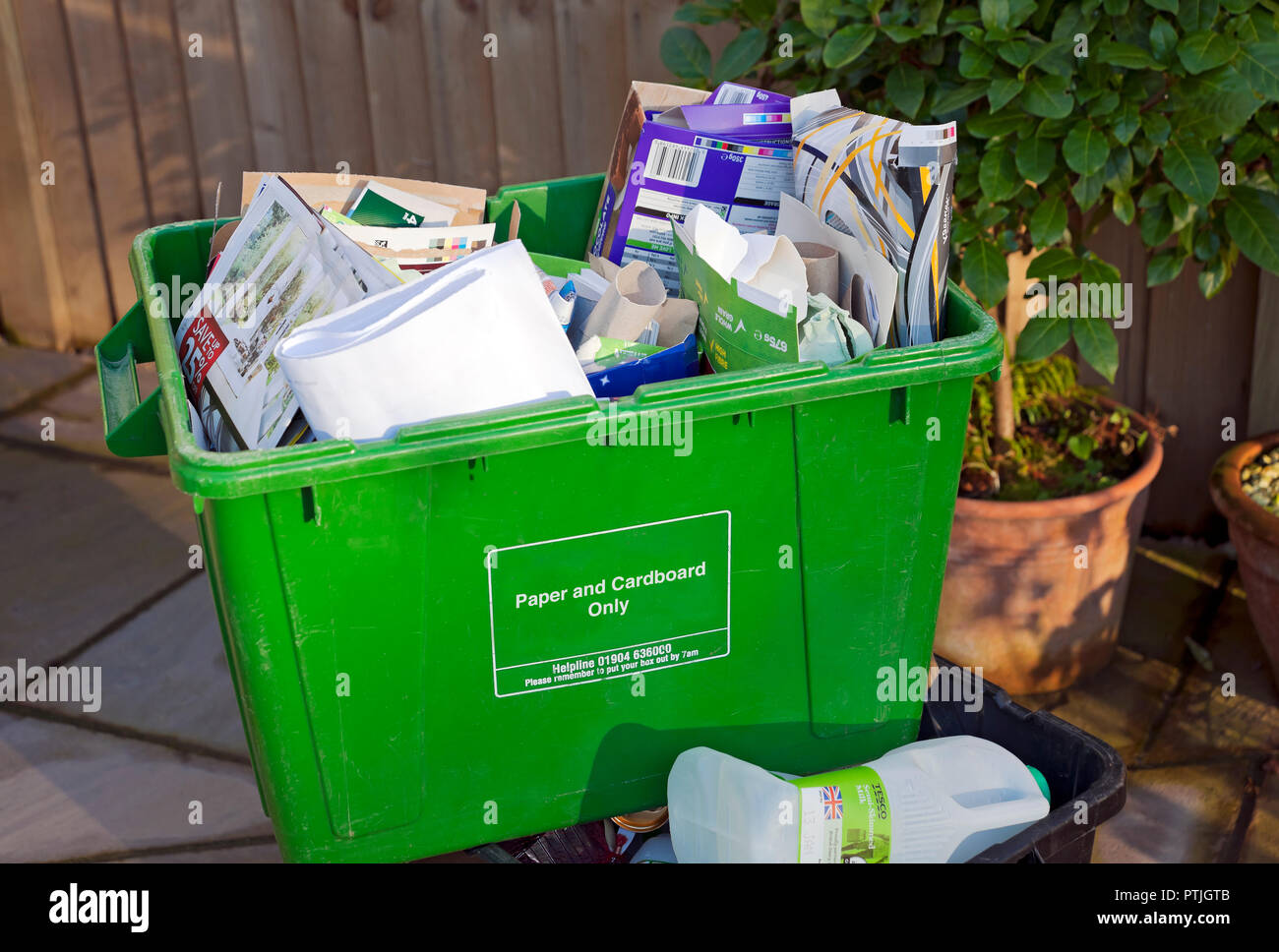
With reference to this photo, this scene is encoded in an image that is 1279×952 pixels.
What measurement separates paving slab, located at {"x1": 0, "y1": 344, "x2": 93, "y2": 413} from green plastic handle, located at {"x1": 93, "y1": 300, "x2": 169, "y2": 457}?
222 centimetres

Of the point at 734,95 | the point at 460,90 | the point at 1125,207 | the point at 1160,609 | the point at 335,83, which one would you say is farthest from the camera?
the point at 335,83

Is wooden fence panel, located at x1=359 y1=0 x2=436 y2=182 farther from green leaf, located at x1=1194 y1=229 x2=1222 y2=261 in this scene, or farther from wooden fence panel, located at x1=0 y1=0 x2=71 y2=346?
green leaf, located at x1=1194 y1=229 x2=1222 y2=261

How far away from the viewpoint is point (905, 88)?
2051 mm

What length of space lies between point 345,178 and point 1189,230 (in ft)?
4.78

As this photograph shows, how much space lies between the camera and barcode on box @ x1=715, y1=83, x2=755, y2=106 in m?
1.82

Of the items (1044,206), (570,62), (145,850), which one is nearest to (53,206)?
(570,62)

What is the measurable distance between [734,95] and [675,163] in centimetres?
20

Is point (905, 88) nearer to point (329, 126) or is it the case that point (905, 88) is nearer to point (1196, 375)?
point (1196, 375)

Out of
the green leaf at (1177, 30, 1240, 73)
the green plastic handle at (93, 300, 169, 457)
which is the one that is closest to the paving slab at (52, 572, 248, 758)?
the green plastic handle at (93, 300, 169, 457)

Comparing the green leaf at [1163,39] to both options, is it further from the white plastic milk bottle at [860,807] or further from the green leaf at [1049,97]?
the white plastic milk bottle at [860,807]

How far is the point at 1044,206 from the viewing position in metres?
2.15

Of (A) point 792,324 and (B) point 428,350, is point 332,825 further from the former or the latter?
(A) point 792,324

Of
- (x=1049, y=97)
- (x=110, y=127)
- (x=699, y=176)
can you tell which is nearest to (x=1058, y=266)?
(x=1049, y=97)

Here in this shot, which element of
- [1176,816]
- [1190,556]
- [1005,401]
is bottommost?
[1176,816]
